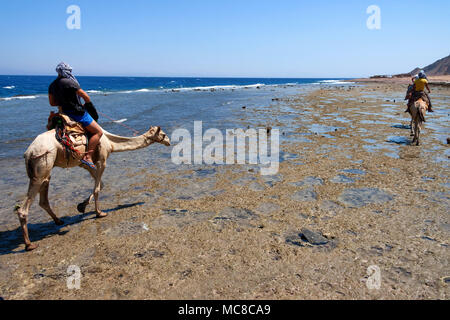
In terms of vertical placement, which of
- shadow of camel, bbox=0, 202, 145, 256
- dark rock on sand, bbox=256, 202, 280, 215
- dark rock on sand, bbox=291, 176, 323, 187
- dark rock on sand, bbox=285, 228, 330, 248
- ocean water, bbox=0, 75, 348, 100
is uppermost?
ocean water, bbox=0, 75, 348, 100

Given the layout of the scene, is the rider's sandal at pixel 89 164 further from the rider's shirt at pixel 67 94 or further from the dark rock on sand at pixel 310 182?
the dark rock on sand at pixel 310 182

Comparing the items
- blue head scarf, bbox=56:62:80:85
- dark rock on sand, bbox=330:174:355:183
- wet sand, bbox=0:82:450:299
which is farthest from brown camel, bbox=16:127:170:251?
dark rock on sand, bbox=330:174:355:183

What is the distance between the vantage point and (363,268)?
13.1ft

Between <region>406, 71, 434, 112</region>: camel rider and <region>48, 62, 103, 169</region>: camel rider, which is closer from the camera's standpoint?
<region>48, 62, 103, 169</region>: camel rider

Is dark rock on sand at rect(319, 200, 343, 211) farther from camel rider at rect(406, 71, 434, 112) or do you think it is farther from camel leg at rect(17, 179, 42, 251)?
camel rider at rect(406, 71, 434, 112)

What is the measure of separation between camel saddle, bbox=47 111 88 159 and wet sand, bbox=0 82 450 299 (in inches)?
58.5

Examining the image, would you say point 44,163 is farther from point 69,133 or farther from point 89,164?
point 89,164

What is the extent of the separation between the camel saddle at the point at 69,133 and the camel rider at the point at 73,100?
13 cm

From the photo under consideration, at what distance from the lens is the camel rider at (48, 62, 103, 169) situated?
5.17 metres

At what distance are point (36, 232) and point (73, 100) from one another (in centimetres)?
258

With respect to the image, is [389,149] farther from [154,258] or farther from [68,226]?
[68,226]

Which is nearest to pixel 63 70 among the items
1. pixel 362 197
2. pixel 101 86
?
pixel 362 197

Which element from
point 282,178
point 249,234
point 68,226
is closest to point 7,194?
point 68,226

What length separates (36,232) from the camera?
5.31 m
